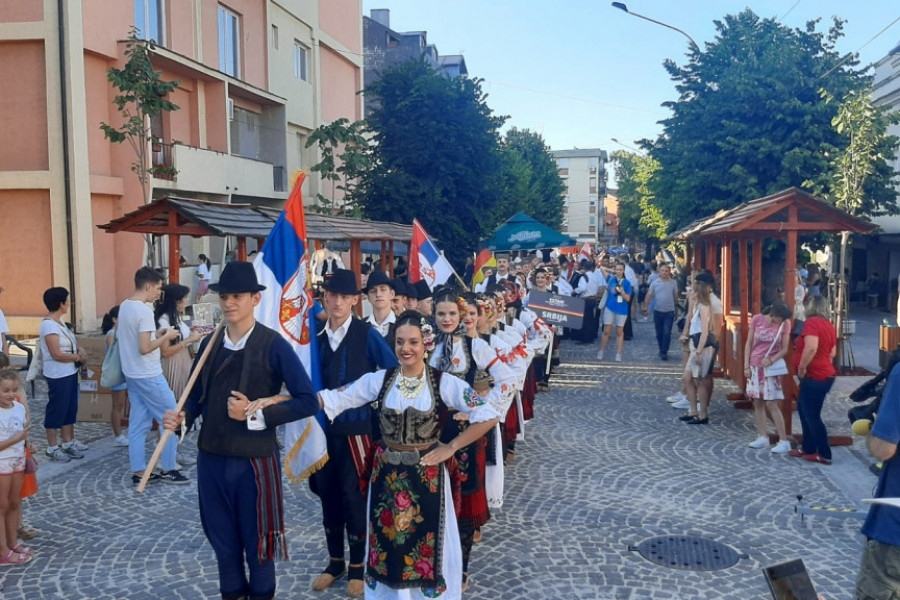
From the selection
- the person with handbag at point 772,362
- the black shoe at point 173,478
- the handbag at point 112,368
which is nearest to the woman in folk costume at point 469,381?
the black shoe at point 173,478

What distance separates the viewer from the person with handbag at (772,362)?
8.52m

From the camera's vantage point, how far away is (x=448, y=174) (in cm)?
2356

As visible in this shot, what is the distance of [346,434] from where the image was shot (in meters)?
5.07

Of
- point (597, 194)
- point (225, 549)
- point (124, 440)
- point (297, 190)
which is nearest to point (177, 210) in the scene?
point (124, 440)

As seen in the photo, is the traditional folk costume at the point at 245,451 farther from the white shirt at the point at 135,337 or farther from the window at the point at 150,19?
the window at the point at 150,19

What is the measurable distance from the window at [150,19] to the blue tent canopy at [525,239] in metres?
10.5

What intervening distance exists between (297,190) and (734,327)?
824cm

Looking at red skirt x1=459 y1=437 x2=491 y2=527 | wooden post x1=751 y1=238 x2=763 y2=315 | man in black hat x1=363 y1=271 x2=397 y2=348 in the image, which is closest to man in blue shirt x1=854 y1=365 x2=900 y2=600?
red skirt x1=459 y1=437 x2=491 y2=527

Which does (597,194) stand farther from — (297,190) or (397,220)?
(297,190)

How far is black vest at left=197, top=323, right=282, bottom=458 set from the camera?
4.15 meters

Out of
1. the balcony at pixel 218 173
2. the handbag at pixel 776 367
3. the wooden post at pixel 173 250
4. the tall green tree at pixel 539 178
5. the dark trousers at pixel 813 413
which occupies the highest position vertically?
the tall green tree at pixel 539 178

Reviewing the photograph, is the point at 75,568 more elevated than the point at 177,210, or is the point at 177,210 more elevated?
the point at 177,210

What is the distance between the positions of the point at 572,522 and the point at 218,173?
17222 millimetres

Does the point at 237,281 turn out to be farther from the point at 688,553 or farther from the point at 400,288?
the point at 688,553
